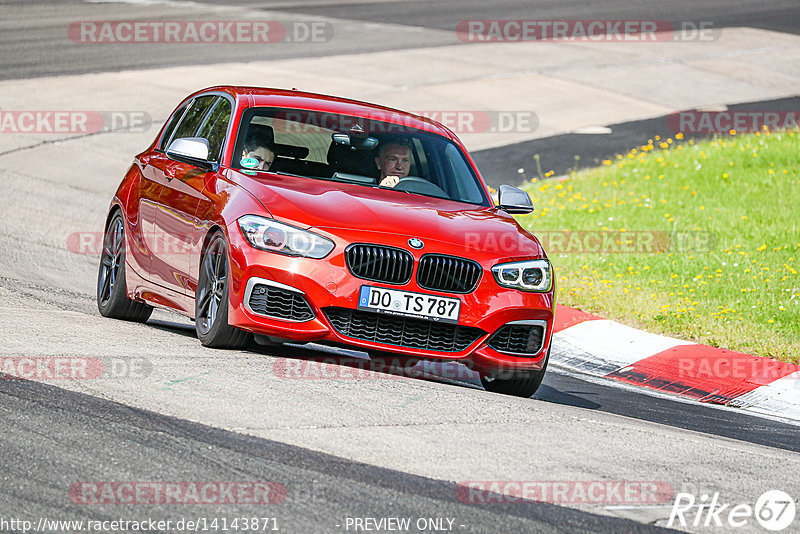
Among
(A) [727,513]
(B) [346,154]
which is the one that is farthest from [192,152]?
(A) [727,513]

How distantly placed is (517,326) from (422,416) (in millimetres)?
1557

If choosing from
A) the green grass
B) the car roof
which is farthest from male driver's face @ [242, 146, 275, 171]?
the green grass

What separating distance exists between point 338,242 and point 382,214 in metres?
0.45

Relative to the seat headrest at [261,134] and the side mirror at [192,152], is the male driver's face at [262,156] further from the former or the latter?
the side mirror at [192,152]

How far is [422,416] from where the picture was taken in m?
6.30

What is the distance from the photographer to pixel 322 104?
8.96 m

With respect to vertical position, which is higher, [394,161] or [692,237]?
[394,161]

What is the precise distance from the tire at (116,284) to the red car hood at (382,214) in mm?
1793

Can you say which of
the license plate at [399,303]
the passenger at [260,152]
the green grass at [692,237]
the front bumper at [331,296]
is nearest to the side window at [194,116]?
the passenger at [260,152]

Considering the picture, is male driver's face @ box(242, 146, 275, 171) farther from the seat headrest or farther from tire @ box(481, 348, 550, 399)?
tire @ box(481, 348, 550, 399)

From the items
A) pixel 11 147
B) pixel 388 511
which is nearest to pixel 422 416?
pixel 388 511

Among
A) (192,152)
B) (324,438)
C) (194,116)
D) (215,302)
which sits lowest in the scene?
(324,438)

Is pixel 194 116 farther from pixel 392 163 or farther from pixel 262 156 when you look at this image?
pixel 392 163

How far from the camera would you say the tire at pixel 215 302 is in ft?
24.6
